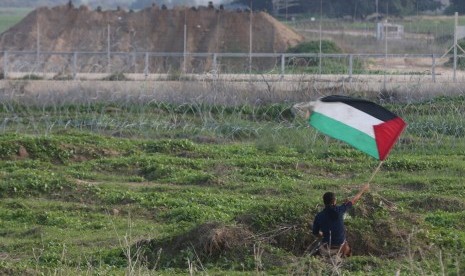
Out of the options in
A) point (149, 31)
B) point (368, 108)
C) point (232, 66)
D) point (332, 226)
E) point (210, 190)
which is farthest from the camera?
point (149, 31)

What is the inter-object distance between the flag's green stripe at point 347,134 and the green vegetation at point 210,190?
0.82 metres

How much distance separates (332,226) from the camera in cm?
1038

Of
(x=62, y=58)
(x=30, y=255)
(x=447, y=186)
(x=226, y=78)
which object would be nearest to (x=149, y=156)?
(x=447, y=186)

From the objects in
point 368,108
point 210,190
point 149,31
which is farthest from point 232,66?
point 368,108

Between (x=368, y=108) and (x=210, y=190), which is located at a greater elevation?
(x=368, y=108)

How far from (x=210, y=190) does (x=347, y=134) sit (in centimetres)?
623

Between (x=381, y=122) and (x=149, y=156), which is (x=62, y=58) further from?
(x=381, y=122)

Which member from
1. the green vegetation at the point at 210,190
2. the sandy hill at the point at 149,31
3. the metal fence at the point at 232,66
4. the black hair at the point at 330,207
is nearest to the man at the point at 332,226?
the black hair at the point at 330,207

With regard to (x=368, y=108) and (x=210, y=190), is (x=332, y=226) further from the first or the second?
(x=210, y=190)

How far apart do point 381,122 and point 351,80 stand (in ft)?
59.7

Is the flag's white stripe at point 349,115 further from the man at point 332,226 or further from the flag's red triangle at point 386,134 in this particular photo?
the man at point 332,226

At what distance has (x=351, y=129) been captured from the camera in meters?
9.08

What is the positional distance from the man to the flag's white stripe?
1319 millimetres

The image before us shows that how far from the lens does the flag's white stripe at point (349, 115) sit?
9.08 m
